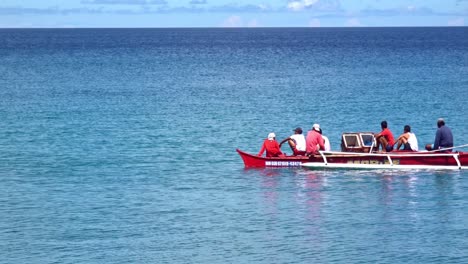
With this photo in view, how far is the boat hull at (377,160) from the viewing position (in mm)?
38219

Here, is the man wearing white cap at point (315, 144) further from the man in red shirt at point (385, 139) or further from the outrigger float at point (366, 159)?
the man in red shirt at point (385, 139)

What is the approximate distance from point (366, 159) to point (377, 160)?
17.0 inches

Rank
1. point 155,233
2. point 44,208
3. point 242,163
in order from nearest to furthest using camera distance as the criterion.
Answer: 1. point 155,233
2. point 44,208
3. point 242,163

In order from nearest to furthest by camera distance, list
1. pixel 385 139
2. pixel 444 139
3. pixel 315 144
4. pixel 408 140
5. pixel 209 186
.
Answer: pixel 209 186, pixel 444 139, pixel 408 140, pixel 385 139, pixel 315 144

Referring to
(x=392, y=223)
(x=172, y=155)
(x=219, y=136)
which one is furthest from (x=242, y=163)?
(x=392, y=223)

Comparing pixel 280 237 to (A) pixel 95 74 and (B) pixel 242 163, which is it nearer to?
(B) pixel 242 163

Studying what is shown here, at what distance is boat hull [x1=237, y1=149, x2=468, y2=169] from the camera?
38.2 m

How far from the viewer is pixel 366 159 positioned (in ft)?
127

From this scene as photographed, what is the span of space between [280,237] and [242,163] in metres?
13.8

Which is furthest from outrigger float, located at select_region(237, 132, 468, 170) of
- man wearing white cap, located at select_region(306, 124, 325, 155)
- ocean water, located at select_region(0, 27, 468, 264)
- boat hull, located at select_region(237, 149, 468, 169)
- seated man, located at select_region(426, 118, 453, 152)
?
ocean water, located at select_region(0, 27, 468, 264)

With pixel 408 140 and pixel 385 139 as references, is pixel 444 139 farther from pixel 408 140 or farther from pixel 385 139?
pixel 385 139

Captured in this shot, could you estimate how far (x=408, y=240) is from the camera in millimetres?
28422

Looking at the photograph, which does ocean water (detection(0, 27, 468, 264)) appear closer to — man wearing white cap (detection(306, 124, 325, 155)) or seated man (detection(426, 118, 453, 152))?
man wearing white cap (detection(306, 124, 325, 155))

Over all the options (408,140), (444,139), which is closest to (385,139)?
(408,140)
